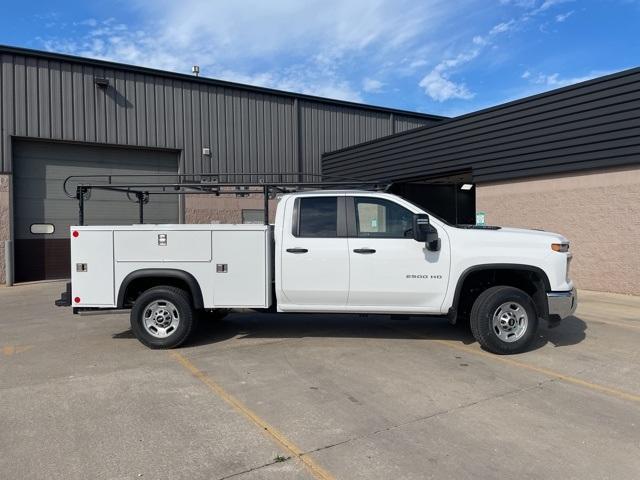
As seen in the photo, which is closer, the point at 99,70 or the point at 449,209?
the point at 99,70

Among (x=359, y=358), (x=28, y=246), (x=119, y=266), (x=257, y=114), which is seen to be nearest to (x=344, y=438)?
(x=359, y=358)

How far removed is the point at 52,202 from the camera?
51.6 feet

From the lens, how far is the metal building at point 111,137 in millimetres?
15023

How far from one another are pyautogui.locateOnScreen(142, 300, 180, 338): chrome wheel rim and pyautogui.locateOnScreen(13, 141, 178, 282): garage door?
34.8 feet

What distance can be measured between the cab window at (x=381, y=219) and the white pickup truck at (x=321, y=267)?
0.01m

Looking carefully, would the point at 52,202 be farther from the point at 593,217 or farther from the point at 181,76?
the point at 593,217

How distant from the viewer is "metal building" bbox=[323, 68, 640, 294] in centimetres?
1048

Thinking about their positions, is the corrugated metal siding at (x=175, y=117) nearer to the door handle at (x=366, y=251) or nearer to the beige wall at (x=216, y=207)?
the beige wall at (x=216, y=207)

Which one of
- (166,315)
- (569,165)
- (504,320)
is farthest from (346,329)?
(569,165)

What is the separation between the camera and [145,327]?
6371mm

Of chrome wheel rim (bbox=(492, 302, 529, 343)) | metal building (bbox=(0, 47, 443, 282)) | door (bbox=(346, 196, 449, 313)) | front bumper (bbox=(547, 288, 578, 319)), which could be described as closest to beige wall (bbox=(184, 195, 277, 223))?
metal building (bbox=(0, 47, 443, 282))

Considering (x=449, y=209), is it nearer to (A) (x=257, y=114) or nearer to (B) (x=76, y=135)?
(A) (x=257, y=114)

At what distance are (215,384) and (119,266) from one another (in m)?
2.31

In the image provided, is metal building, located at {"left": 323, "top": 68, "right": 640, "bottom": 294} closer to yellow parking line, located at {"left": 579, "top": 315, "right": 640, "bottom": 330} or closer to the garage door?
yellow parking line, located at {"left": 579, "top": 315, "right": 640, "bottom": 330}
